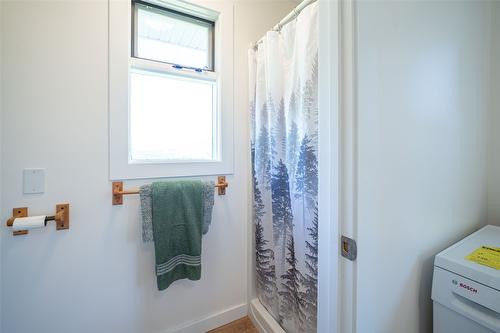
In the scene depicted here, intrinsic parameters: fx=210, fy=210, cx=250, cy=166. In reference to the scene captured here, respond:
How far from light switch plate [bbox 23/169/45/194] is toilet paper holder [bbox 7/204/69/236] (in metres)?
0.09

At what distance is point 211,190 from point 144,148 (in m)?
0.49

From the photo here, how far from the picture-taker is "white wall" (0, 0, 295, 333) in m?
0.97

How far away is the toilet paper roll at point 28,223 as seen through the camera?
35.6 inches

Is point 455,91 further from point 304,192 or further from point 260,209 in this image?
point 260,209

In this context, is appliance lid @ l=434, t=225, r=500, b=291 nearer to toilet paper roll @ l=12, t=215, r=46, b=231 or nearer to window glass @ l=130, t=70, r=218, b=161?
window glass @ l=130, t=70, r=218, b=161

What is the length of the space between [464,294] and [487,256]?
7.5 inches

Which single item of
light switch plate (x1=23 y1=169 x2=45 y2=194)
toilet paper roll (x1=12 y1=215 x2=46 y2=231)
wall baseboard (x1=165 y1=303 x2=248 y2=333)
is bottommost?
wall baseboard (x1=165 y1=303 x2=248 y2=333)

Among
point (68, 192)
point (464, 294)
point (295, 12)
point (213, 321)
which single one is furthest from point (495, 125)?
point (68, 192)

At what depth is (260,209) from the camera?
1450 millimetres

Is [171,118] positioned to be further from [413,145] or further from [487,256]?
[487,256]

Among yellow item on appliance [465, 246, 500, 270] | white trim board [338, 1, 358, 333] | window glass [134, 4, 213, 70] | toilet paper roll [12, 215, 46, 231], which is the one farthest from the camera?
window glass [134, 4, 213, 70]

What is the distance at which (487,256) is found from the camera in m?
0.79

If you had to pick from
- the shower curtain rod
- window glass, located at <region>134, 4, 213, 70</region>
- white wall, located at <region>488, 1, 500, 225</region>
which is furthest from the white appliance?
window glass, located at <region>134, 4, 213, 70</region>

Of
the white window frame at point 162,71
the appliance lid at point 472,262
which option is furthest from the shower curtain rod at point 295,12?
the appliance lid at point 472,262
